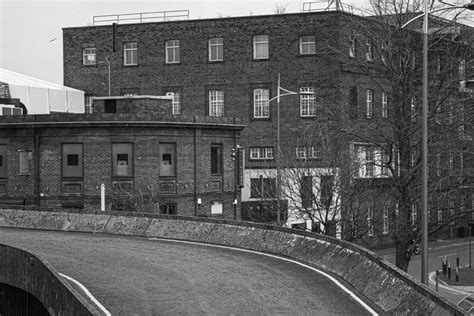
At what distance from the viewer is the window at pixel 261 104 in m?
58.2

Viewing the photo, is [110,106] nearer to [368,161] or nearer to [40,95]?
[40,95]

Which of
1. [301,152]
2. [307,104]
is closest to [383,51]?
[301,152]

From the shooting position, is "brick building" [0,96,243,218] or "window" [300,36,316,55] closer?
"brick building" [0,96,243,218]

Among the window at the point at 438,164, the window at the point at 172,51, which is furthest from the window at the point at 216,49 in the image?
the window at the point at 438,164

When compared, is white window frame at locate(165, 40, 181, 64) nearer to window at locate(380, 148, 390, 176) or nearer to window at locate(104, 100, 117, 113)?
window at locate(104, 100, 117, 113)

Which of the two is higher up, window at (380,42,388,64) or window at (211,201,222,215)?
Result: window at (380,42,388,64)

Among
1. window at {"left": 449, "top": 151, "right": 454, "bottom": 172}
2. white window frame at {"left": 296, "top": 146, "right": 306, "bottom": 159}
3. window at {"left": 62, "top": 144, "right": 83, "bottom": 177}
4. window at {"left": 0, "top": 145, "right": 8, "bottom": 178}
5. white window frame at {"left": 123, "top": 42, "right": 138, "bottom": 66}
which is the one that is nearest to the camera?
window at {"left": 449, "top": 151, "right": 454, "bottom": 172}

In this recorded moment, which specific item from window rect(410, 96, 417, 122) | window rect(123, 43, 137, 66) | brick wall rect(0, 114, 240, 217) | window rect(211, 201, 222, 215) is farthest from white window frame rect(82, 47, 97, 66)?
window rect(410, 96, 417, 122)

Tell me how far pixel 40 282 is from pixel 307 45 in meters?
42.1

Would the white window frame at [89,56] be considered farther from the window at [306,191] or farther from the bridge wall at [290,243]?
the bridge wall at [290,243]

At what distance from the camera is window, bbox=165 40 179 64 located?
61.1 meters

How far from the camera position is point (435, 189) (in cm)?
2938

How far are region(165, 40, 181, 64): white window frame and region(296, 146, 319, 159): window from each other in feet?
65.0

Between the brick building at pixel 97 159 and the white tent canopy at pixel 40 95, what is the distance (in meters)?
13.4
